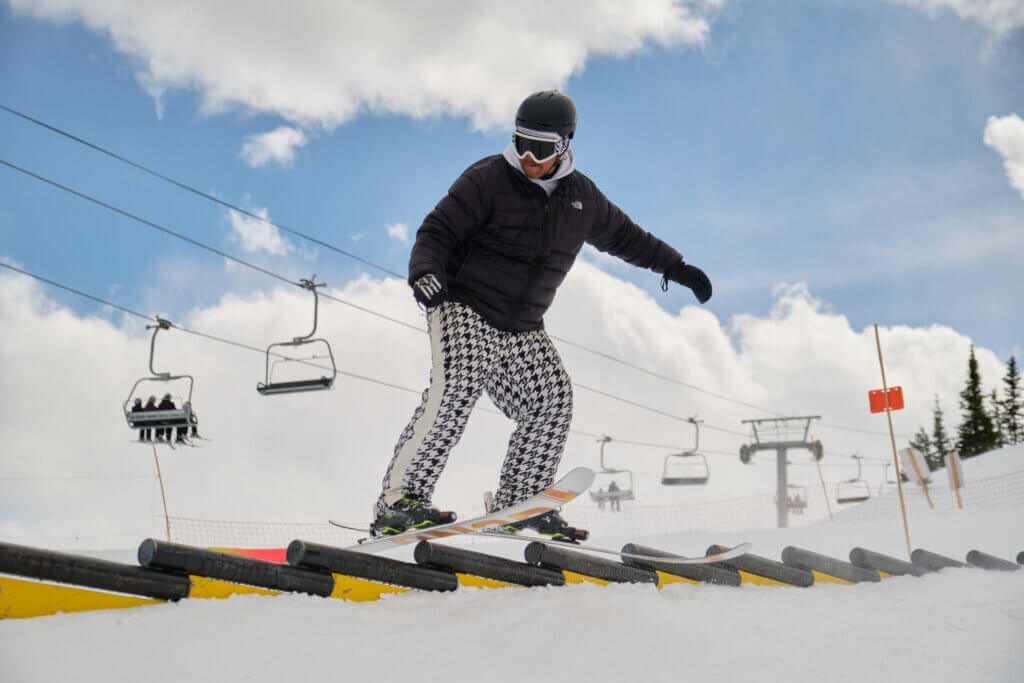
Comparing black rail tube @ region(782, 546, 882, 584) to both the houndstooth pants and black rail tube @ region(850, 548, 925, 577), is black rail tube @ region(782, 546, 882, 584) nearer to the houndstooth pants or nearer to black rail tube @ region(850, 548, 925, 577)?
black rail tube @ region(850, 548, 925, 577)

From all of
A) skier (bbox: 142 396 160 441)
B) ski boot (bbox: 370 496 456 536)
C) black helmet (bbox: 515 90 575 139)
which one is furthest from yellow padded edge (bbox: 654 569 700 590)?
skier (bbox: 142 396 160 441)

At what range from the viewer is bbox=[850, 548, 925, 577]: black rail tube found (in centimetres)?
423

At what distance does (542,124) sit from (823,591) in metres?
2.50

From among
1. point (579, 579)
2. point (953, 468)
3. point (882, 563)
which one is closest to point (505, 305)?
point (579, 579)

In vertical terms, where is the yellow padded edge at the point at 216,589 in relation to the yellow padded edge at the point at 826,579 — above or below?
above

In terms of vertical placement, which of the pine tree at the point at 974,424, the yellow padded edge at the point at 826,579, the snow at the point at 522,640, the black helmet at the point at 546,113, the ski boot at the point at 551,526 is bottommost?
the snow at the point at 522,640

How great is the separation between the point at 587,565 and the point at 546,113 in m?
1.82

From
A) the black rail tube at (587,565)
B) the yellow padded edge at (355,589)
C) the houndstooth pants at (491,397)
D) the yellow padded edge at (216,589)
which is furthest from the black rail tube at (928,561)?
the yellow padded edge at (216,589)

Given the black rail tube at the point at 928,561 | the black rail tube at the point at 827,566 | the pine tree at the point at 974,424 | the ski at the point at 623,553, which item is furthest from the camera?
the pine tree at the point at 974,424

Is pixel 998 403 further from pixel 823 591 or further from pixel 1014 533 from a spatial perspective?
pixel 823 591

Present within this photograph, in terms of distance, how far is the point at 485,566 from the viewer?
9.14 feet

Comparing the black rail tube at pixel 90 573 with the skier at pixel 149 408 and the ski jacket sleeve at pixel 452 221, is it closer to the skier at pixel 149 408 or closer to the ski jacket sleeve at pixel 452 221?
the ski jacket sleeve at pixel 452 221

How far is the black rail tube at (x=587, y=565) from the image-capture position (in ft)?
9.87

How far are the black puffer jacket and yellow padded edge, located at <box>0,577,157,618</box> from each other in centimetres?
147
